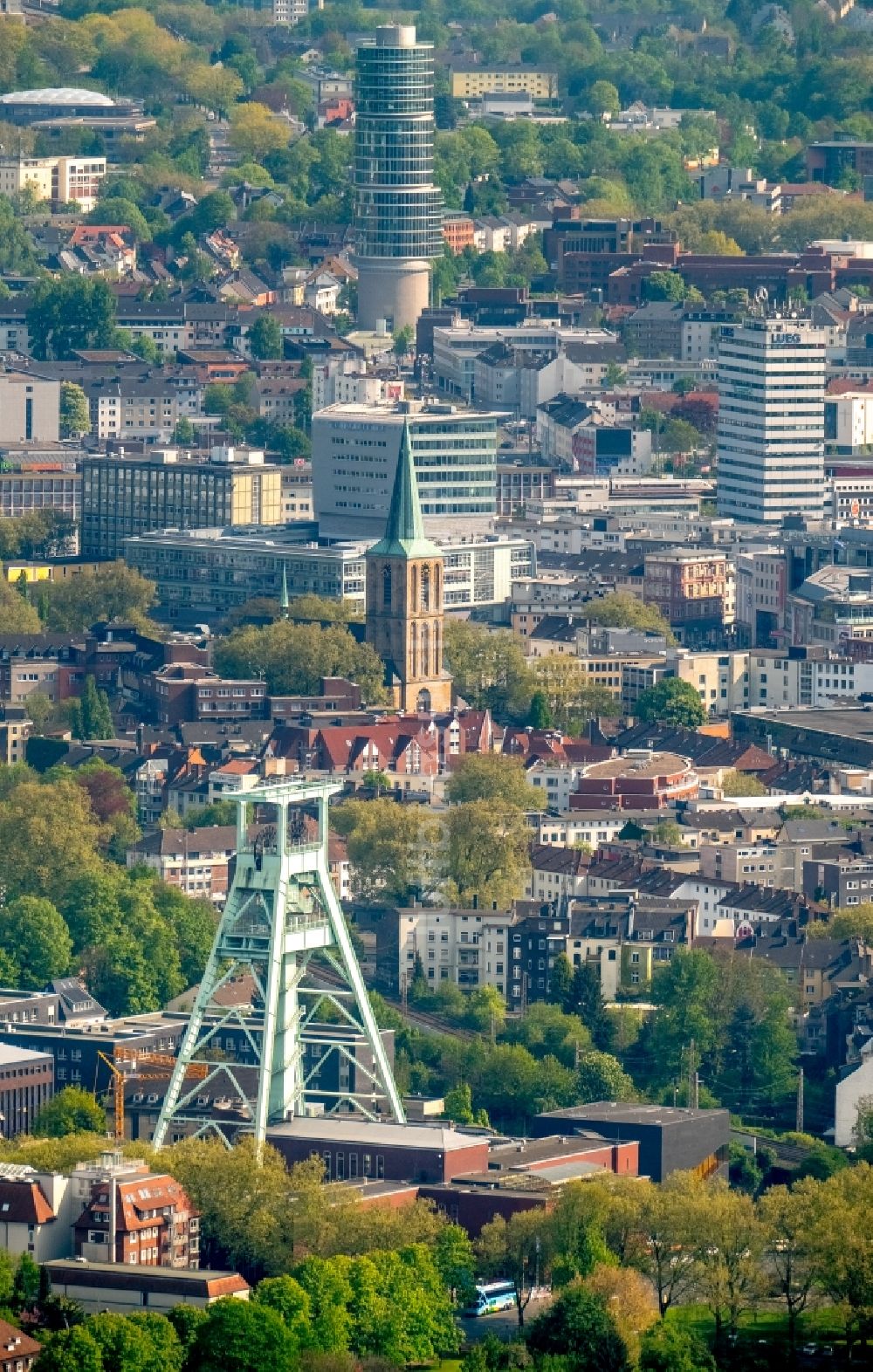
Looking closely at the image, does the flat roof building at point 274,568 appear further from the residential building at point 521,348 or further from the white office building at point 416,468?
the residential building at point 521,348

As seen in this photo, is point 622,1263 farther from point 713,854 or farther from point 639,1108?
point 713,854

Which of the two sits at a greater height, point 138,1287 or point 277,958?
point 277,958

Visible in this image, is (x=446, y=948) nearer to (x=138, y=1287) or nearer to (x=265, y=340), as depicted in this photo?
(x=138, y=1287)

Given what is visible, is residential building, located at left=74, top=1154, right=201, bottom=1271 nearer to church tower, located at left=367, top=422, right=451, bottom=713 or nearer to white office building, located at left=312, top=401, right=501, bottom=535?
church tower, located at left=367, top=422, right=451, bottom=713

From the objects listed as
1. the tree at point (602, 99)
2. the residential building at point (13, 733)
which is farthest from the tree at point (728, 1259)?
the tree at point (602, 99)

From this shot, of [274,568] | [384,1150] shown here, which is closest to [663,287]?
[274,568]

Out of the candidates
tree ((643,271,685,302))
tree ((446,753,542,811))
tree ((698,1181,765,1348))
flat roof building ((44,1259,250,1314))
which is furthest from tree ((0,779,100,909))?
tree ((643,271,685,302))

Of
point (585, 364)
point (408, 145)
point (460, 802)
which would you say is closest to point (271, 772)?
point (460, 802)
